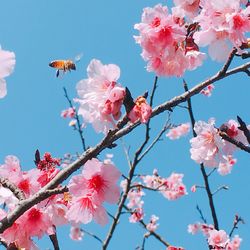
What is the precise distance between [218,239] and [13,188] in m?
2.66

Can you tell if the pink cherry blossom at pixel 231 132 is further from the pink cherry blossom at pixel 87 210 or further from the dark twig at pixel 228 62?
the pink cherry blossom at pixel 87 210

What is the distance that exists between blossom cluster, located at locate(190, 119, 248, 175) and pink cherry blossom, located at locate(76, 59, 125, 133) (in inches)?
38.9

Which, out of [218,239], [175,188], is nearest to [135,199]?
[175,188]

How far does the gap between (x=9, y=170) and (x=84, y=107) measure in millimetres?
669

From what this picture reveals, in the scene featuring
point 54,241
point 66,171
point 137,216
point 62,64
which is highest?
point 137,216

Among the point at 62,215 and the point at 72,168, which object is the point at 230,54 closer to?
the point at 72,168

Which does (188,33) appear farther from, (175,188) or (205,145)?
(175,188)

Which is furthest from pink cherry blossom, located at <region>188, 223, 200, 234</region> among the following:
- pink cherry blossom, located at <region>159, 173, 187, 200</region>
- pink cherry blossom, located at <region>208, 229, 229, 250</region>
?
pink cherry blossom, located at <region>208, 229, 229, 250</region>

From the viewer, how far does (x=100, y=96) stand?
6.31 feet

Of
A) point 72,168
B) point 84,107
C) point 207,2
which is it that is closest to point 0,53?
point 84,107

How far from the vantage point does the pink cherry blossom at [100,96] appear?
5.84ft

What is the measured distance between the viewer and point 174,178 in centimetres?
1165

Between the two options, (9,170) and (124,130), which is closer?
(124,130)

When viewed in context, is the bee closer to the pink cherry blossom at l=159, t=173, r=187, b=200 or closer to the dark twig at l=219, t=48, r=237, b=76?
the dark twig at l=219, t=48, r=237, b=76
